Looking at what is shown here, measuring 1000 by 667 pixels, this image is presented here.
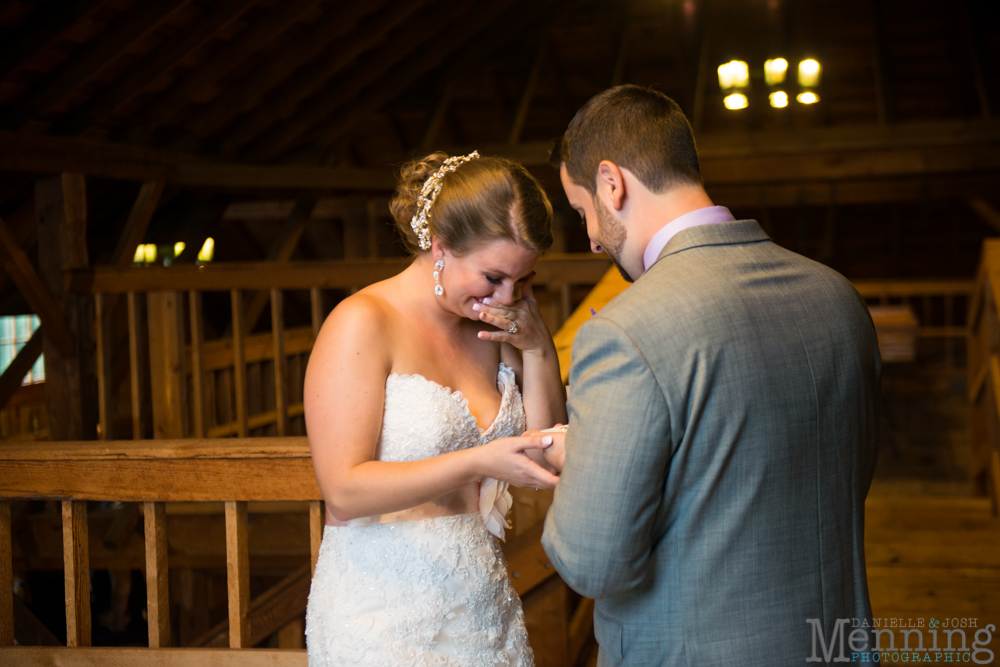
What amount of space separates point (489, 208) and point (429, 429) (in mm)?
452

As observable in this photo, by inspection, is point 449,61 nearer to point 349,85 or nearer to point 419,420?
point 349,85

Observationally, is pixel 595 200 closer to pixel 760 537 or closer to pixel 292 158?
pixel 760 537

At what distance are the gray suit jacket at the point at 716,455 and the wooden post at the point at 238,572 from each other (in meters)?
0.87

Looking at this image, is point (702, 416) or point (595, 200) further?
point (595, 200)

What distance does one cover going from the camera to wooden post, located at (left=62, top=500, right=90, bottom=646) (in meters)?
1.89

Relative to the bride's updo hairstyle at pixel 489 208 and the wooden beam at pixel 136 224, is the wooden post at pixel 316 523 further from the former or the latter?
the wooden beam at pixel 136 224

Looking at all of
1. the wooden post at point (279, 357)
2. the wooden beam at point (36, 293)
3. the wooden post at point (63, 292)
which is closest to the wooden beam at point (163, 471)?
the wooden post at point (279, 357)

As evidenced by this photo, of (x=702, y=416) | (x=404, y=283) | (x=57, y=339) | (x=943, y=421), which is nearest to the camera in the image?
(x=702, y=416)

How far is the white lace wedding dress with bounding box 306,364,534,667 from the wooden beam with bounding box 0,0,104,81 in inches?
148

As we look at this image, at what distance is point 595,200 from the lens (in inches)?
54.0

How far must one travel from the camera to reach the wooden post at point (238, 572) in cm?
183

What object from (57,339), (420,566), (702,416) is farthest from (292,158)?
(702,416)

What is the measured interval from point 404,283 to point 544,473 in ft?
1.88

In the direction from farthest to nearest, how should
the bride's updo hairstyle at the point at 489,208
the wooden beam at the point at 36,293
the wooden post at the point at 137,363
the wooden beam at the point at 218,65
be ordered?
1. the wooden beam at the point at 218,65
2. the wooden beam at the point at 36,293
3. the wooden post at the point at 137,363
4. the bride's updo hairstyle at the point at 489,208
